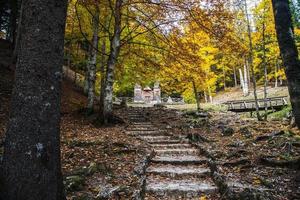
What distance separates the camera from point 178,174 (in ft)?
22.5

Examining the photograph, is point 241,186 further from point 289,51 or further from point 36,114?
point 36,114

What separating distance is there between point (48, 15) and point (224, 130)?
10.5 meters

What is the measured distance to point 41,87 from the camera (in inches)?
133

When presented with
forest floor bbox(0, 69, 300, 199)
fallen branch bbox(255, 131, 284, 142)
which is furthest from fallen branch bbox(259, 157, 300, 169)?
fallen branch bbox(255, 131, 284, 142)

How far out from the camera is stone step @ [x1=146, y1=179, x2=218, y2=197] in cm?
566

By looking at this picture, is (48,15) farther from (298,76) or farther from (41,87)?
(298,76)

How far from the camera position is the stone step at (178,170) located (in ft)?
22.5

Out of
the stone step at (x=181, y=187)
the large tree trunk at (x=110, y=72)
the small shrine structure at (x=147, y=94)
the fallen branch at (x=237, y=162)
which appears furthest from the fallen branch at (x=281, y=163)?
the small shrine structure at (x=147, y=94)

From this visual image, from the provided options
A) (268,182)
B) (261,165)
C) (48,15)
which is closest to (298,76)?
(268,182)

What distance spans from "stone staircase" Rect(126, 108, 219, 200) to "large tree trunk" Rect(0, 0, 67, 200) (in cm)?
276

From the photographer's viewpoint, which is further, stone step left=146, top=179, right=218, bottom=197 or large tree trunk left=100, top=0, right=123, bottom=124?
large tree trunk left=100, top=0, right=123, bottom=124

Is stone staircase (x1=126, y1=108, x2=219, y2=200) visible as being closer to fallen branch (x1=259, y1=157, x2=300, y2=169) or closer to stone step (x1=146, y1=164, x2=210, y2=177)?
stone step (x1=146, y1=164, x2=210, y2=177)

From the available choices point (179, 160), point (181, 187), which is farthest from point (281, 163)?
point (179, 160)

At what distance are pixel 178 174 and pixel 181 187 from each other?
0.97 m
